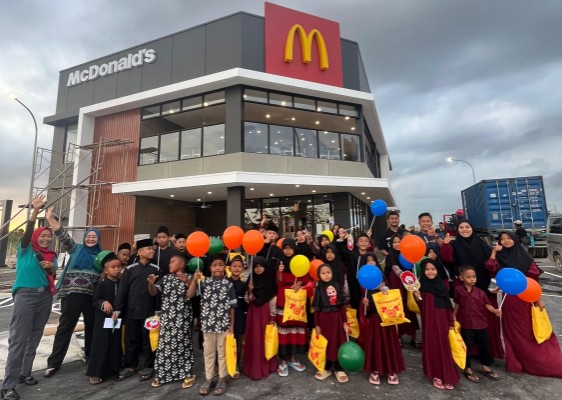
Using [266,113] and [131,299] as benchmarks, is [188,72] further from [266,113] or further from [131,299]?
[131,299]

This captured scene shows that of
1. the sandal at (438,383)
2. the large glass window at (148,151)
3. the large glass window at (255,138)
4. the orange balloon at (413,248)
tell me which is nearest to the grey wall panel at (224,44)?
the large glass window at (255,138)

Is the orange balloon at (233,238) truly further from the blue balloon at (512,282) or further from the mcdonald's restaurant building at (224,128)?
the mcdonald's restaurant building at (224,128)

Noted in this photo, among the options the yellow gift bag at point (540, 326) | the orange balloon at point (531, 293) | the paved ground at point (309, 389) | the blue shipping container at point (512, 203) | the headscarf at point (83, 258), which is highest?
the blue shipping container at point (512, 203)

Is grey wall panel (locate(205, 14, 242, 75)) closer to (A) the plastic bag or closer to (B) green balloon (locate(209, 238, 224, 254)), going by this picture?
(B) green balloon (locate(209, 238, 224, 254))

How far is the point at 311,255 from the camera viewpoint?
16.2 ft

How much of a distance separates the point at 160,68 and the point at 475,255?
568 inches

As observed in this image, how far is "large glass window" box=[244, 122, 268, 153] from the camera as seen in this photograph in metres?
11.9

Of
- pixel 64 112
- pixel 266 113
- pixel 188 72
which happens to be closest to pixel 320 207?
pixel 266 113

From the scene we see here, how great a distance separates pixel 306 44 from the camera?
40.7 feet

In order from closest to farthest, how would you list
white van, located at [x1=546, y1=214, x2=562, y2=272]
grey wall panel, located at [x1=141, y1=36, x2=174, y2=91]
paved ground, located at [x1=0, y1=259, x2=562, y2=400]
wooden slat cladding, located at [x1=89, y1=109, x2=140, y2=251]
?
paved ground, located at [x1=0, y1=259, x2=562, y2=400]
white van, located at [x1=546, y1=214, x2=562, y2=272]
grey wall panel, located at [x1=141, y1=36, x2=174, y2=91]
wooden slat cladding, located at [x1=89, y1=109, x2=140, y2=251]

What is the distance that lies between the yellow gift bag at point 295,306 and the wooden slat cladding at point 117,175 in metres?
11.9

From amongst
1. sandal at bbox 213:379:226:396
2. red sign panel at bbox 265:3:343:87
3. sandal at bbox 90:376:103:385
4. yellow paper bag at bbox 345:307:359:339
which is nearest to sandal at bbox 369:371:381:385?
yellow paper bag at bbox 345:307:359:339

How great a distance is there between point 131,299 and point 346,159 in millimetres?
11137

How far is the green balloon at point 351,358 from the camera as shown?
3.32m
